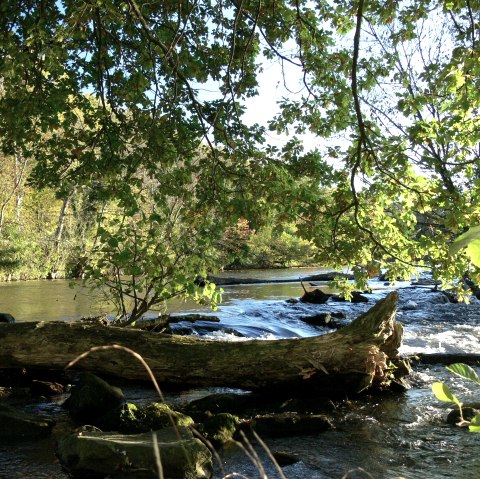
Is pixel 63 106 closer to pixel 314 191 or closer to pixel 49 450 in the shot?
pixel 314 191

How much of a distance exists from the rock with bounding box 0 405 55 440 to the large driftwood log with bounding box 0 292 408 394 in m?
1.29

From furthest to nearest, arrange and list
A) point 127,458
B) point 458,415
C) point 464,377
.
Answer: point 458,415 → point 127,458 → point 464,377

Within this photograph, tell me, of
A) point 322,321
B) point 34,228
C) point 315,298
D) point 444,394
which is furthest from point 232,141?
point 34,228

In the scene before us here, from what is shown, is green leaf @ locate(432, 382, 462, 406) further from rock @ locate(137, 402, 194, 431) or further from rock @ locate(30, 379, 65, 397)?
rock @ locate(30, 379, 65, 397)

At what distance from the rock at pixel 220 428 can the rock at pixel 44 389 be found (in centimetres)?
279

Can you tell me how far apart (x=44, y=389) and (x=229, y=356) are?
2769 mm

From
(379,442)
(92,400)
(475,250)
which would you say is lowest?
(379,442)

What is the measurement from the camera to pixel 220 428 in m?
5.16

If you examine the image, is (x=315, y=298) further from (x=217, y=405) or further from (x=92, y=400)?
(x=92, y=400)

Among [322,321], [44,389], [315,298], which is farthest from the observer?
[315,298]

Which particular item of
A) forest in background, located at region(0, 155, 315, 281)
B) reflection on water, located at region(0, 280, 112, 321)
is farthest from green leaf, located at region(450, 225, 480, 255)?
forest in background, located at region(0, 155, 315, 281)

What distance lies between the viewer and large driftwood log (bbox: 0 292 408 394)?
21.4 feet

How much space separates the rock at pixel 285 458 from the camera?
4677 mm

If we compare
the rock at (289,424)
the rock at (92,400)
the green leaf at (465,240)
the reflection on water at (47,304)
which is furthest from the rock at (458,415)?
the reflection on water at (47,304)
